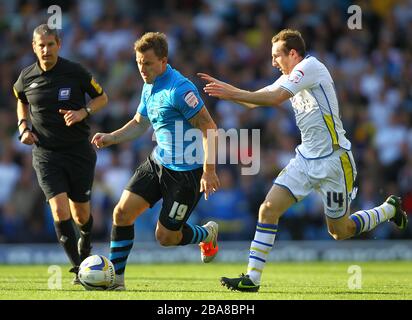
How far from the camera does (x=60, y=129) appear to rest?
9766mm

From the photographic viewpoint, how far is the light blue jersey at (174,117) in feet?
28.4

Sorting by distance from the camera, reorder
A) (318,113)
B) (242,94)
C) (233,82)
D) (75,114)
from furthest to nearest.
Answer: (233,82) → (75,114) → (318,113) → (242,94)

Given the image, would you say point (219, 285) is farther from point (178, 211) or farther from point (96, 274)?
point (96, 274)

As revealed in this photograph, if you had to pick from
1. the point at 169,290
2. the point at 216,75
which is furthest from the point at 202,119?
the point at 216,75

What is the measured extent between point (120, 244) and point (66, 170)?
4.30 ft

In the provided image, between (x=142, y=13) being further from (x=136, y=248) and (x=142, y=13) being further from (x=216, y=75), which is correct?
(x=136, y=248)

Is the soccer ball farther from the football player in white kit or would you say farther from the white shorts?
the white shorts

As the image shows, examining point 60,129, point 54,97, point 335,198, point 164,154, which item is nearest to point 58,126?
point 60,129

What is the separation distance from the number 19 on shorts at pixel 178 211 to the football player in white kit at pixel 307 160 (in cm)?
74

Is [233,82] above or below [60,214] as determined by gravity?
above

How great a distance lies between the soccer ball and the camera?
8.53 metres

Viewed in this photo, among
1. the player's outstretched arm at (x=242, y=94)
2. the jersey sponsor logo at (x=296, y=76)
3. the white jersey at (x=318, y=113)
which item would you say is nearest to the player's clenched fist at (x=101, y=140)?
the player's outstretched arm at (x=242, y=94)

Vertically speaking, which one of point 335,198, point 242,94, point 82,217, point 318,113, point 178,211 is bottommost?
point 82,217

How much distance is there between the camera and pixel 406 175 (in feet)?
53.2
